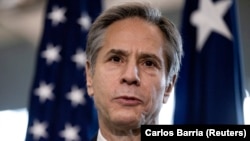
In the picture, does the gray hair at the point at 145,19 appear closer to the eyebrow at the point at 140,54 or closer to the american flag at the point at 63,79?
the eyebrow at the point at 140,54

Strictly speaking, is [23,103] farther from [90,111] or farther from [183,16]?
[183,16]

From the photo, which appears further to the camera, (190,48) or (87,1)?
(87,1)

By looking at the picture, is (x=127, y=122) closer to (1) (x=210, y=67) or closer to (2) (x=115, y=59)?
(2) (x=115, y=59)

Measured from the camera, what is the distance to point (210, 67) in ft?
4.29

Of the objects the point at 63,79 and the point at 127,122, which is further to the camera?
the point at 63,79

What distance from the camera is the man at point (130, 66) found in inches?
24.1

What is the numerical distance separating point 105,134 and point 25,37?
1225mm

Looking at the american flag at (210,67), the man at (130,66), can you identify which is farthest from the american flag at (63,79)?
the man at (130,66)

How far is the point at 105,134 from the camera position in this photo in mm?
676

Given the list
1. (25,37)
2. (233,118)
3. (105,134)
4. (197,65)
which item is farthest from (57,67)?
(105,134)

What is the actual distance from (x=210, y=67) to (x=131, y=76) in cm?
76

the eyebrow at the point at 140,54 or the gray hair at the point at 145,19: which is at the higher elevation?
the gray hair at the point at 145,19

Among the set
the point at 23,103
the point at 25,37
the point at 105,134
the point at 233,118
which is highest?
the point at 25,37

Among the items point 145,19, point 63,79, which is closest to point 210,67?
point 63,79
